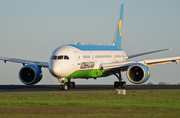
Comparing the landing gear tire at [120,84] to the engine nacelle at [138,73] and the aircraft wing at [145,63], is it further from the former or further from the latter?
the engine nacelle at [138,73]

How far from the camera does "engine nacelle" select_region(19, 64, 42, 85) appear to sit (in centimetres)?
3697

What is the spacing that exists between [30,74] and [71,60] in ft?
20.5

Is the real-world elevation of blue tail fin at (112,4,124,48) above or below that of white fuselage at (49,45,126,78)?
above

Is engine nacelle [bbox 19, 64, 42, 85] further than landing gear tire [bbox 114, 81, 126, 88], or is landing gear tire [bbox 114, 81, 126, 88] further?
landing gear tire [bbox 114, 81, 126, 88]

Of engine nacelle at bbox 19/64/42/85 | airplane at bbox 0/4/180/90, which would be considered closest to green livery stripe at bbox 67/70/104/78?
airplane at bbox 0/4/180/90

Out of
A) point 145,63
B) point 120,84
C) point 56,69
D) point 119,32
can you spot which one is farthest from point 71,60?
point 119,32

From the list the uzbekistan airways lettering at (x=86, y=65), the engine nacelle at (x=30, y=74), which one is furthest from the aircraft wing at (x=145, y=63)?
the engine nacelle at (x=30, y=74)

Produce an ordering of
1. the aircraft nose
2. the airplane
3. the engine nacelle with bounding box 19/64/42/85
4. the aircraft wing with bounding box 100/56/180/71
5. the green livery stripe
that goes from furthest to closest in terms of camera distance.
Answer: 1. the engine nacelle with bounding box 19/64/42/85
2. the aircraft wing with bounding box 100/56/180/71
3. the green livery stripe
4. the airplane
5. the aircraft nose

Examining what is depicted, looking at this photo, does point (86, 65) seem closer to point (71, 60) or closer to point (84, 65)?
point (84, 65)

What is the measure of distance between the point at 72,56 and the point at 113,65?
488 centimetres

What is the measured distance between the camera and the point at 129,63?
36.7 meters

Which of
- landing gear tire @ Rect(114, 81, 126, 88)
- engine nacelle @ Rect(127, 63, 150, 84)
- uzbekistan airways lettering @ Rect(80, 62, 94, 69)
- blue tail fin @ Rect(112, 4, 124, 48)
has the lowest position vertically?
landing gear tire @ Rect(114, 81, 126, 88)

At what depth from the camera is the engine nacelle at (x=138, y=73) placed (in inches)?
1346

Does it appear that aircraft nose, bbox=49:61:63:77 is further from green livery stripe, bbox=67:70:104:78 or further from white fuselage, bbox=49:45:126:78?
green livery stripe, bbox=67:70:104:78
